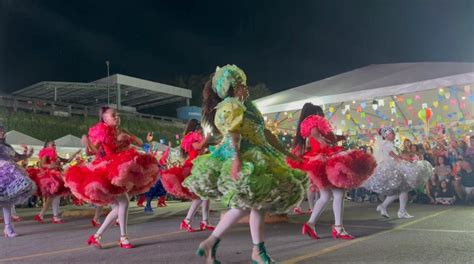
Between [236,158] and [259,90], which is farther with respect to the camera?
[259,90]

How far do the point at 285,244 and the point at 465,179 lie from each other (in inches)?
284

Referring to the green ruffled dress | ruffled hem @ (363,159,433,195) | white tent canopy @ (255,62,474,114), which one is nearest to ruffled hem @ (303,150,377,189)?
the green ruffled dress

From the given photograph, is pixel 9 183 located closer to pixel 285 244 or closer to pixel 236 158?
pixel 285 244

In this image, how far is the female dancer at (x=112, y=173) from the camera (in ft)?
16.3

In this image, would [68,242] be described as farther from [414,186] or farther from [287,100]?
[287,100]

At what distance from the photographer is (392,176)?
7914 mm

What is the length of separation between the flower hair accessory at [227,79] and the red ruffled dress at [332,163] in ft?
5.74

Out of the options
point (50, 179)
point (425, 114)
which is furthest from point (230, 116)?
point (425, 114)

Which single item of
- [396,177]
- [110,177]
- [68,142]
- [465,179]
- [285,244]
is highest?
[68,142]

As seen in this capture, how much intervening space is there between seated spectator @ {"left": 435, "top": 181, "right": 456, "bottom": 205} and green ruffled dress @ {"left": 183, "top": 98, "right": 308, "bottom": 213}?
7.98m

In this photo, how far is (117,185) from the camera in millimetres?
4973

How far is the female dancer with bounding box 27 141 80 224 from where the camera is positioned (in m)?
8.77

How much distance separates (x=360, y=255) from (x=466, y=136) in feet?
50.0

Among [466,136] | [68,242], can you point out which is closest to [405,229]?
[68,242]
